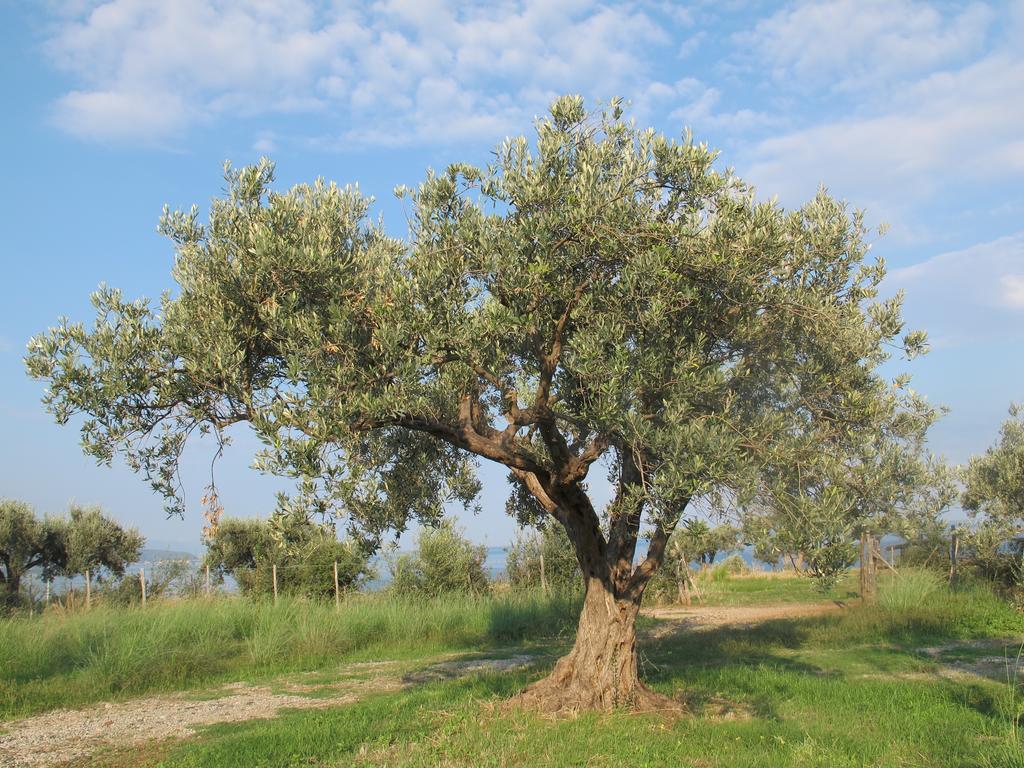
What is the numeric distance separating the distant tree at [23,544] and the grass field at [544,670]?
34.7 feet

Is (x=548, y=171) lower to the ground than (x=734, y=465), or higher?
higher

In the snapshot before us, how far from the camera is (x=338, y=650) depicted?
64.3ft

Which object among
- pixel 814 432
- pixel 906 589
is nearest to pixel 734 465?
pixel 814 432

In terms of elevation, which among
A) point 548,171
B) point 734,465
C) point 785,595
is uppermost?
point 548,171

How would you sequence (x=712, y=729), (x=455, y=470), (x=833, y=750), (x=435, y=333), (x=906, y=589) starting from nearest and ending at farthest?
(x=435, y=333) → (x=833, y=750) → (x=712, y=729) → (x=455, y=470) → (x=906, y=589)

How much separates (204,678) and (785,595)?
21818mm

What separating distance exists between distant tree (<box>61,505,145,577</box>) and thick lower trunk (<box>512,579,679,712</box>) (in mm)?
22480

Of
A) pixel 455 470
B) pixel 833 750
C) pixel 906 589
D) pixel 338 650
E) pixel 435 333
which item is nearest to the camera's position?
pixel 435 333

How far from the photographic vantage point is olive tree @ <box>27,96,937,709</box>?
8234 mm

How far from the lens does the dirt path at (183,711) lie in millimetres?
11219

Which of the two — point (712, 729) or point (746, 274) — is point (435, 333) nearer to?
point (746, 274)

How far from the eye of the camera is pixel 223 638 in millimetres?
18672

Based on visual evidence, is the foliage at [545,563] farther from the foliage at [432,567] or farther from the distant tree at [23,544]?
the distant tree at [23,544]

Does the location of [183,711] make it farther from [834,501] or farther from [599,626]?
[834,501]
